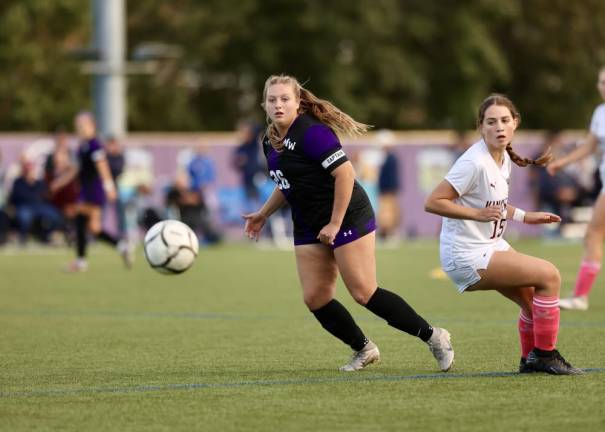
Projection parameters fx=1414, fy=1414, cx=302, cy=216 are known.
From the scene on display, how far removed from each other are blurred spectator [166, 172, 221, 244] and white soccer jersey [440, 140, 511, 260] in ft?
61.4

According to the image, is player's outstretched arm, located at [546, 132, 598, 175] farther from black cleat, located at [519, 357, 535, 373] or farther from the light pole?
the light pole

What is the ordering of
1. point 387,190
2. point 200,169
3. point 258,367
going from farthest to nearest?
point 387,190, point 200,169, point 258,367

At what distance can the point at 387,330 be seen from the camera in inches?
430

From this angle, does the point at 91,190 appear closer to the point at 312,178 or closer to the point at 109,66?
the point at 312,178

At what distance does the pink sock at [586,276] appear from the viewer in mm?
12516

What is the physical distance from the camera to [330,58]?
44.2 meters

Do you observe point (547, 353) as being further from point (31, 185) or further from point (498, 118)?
point (31, 185)

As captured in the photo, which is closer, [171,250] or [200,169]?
[171,250]

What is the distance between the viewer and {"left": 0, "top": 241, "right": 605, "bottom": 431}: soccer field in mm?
6641

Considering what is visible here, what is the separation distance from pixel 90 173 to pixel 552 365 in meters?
11.3

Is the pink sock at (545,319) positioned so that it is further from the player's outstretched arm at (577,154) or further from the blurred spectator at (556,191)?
the blurred spectator at (556,191)

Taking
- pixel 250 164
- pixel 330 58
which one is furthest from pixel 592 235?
pixel 330 58

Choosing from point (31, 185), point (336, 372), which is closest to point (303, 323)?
point (336, 372)

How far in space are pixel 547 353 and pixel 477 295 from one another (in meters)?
6.45
